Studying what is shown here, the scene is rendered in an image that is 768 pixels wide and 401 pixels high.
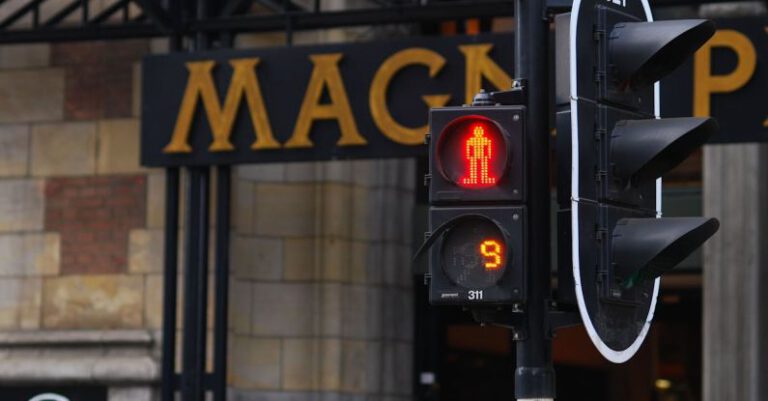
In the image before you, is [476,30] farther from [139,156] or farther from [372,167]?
[139,156]

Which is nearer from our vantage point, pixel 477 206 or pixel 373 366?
pixel 477 206

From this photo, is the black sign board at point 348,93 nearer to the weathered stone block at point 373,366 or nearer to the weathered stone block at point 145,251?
the weathered stone block at point 145,251

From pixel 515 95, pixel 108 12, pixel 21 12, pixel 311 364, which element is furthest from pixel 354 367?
pixel 515 95

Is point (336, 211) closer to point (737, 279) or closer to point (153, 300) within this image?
point (153, 300)

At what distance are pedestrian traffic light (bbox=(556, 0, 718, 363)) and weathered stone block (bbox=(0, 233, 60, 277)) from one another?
9.80 metres

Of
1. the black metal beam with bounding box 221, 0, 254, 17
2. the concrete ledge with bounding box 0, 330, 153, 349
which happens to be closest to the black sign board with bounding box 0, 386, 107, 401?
the concrete ledge with bounding box 0, 330, 153, 349

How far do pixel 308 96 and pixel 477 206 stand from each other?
7.70m

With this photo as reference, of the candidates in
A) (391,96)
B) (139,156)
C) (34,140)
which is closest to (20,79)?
(34,140)

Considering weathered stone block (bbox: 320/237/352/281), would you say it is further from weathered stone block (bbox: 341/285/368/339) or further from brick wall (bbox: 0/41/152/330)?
brick wall (bbox: 0/41/152/330)

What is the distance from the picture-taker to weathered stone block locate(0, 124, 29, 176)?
631 inches

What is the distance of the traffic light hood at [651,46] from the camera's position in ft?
21.9

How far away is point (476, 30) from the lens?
17.0 meters

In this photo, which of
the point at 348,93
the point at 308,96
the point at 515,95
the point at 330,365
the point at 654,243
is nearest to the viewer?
the point at 654,243

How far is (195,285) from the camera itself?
14.6 meters
